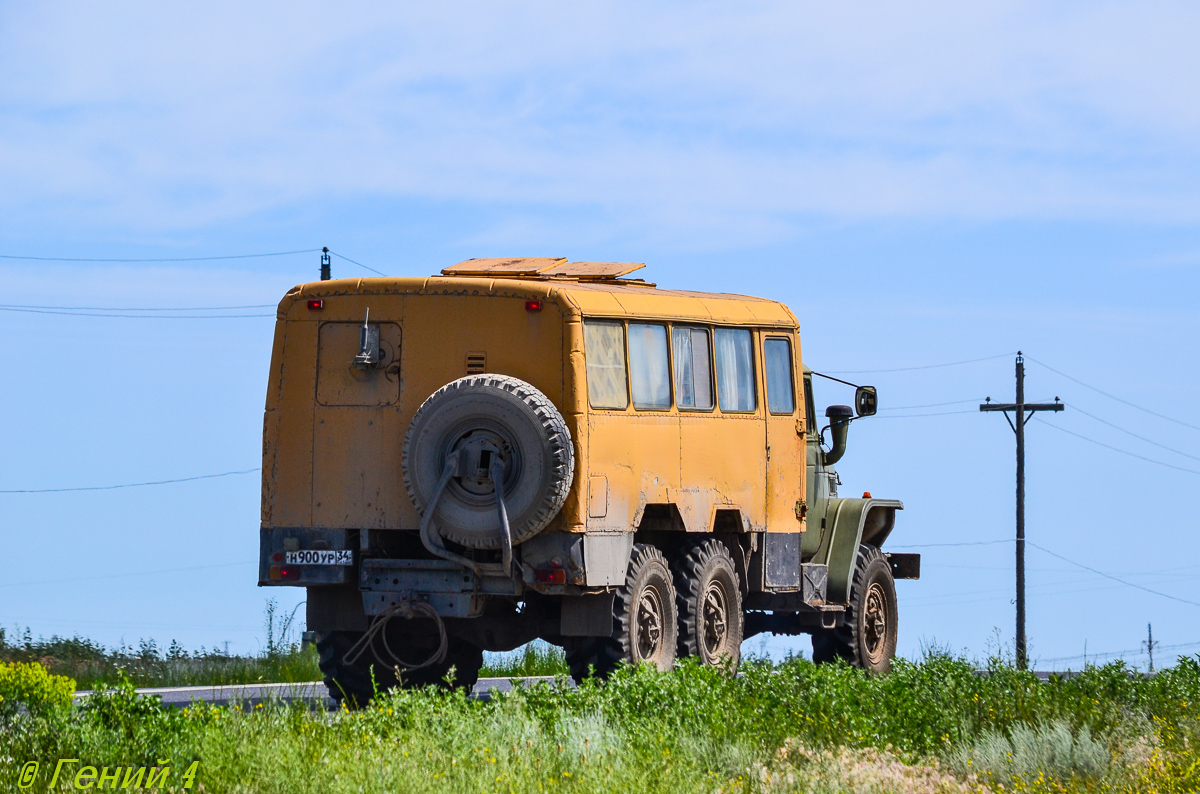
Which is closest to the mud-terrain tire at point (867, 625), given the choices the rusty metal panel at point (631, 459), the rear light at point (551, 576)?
the rusty metal panel at point (631, 459)

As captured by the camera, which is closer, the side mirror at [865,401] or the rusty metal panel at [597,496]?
the rusty metal panel at [597,496]

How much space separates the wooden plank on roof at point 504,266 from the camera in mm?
14344

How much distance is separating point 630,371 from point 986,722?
3973 millimetres

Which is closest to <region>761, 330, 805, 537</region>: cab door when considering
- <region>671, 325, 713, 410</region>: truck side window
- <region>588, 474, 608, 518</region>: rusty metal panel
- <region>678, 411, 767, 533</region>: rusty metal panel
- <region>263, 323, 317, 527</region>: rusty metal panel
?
<region>678, 411, 767, 533</region>: rusty metal panel

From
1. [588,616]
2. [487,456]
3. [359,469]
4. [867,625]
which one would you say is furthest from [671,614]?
[867,625]

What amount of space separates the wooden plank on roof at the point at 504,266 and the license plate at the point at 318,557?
2616 millimetres

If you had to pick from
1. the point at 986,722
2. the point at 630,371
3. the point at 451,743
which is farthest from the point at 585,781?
the point at 630,371

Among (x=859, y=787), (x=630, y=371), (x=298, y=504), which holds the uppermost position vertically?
(x=630, y=371)

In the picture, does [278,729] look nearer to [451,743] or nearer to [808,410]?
[451,743]

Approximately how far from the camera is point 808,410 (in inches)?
658

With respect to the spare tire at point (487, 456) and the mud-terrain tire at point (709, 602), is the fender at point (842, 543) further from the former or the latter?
the spare tire at point (487, 456)

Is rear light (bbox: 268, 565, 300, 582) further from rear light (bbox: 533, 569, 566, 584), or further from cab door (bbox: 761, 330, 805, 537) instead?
cab door (bbox: 761, 330, 805, 537)

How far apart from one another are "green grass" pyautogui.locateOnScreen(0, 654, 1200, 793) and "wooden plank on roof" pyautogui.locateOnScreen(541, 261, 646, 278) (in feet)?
12.5

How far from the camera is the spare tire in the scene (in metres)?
12.7
